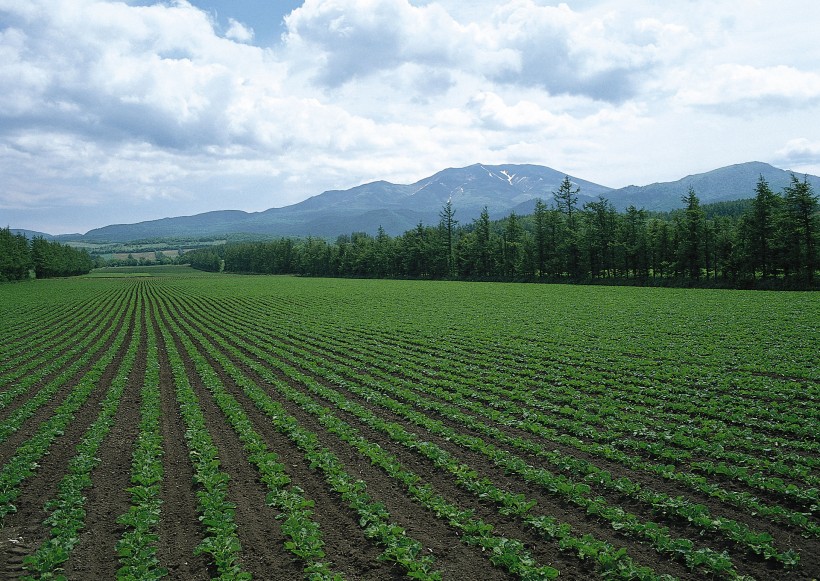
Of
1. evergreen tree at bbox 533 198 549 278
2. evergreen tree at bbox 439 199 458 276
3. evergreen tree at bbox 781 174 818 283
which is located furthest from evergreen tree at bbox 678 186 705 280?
evergreen tree at bbox 439 199 458 276

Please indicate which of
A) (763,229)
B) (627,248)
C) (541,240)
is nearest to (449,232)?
(541,240)

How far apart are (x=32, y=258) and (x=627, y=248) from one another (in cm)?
16178

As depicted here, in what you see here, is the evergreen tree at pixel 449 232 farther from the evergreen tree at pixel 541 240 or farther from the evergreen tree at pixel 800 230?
the evergreen tree at pixel 800 230

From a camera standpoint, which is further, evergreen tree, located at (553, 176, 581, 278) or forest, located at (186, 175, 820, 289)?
evergreen tree, located at (553, 176, 581, 278)

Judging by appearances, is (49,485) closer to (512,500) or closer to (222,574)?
(222,574)

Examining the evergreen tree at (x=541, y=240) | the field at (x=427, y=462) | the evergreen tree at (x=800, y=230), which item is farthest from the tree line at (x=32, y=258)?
the evergreen tree at (x=800, y=230)

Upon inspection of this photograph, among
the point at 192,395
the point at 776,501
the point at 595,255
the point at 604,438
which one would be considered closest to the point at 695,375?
the point at 604,438

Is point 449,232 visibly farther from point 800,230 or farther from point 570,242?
point 800,230

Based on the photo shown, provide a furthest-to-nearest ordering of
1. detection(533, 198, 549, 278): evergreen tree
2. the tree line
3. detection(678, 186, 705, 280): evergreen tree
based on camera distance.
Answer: the tree line → detection(533, 198, 549, 278): evergreen tree → detection(678, 186, 705, 280): evergreen tree

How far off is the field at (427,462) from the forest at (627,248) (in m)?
42.5

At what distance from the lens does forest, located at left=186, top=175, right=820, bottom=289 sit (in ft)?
198

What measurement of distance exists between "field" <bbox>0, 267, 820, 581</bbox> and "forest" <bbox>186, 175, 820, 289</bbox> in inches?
1674

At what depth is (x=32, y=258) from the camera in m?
139

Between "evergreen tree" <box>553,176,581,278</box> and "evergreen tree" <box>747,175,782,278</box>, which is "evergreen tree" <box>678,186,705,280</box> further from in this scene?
"evergreen tree" <box>553,176,581,278</box>
